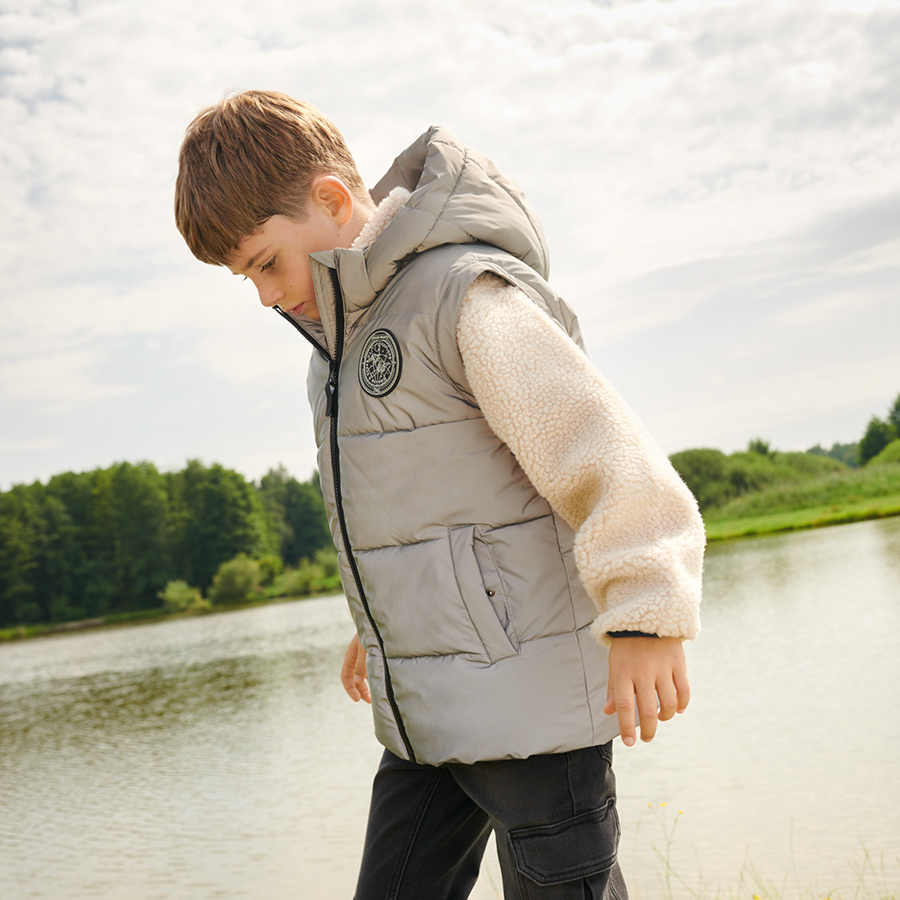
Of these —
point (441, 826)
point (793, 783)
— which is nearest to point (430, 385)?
point (441, 826)

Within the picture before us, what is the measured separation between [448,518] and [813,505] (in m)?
26.0

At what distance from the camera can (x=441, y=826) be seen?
5.20ft

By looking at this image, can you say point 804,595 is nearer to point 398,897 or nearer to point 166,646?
point 398,897

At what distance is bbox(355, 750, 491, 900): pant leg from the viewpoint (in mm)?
1570

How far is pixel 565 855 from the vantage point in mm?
1250

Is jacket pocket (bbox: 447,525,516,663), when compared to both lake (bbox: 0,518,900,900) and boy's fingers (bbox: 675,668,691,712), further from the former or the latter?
lake (bbox: 0,518,900,900)

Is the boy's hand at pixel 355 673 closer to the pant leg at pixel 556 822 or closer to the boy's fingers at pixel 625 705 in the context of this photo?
the pant leg at pixel 556 822

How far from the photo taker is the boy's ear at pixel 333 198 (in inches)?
60.2

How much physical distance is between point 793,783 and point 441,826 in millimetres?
3192

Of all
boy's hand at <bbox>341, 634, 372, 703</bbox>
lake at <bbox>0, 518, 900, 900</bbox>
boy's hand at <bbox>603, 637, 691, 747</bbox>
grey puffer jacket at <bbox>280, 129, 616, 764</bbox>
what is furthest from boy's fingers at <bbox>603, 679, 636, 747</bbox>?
lake at <bbox>0, 518, 900, 900</bbox>

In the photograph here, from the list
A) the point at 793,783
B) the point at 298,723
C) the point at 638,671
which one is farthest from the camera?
the point at 298,723

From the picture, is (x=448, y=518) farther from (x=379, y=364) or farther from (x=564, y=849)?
(x=564, y=849)

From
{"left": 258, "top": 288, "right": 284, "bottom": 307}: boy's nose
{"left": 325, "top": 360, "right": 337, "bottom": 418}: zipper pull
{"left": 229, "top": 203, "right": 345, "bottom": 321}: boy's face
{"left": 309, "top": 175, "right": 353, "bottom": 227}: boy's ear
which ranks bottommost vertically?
{"left": 325, "top": 360, "right": 337, "bottom": 418}: zipper pull

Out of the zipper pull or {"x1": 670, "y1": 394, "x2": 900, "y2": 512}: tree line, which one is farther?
{"x1": 670, "y1": 394, "x2": 900, "y2": 512}: tree line
